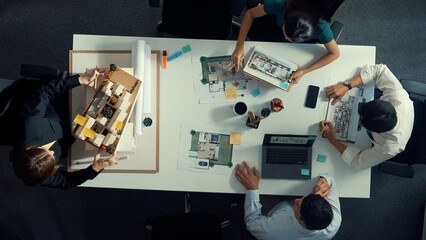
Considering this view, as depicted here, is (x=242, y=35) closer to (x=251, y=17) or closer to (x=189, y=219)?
(x=251, y=17)

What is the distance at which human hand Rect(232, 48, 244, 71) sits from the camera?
2.10 metres

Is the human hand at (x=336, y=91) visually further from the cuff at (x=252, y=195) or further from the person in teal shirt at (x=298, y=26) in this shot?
the cuff at (x=252, y=195)

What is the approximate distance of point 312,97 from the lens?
2146 mm

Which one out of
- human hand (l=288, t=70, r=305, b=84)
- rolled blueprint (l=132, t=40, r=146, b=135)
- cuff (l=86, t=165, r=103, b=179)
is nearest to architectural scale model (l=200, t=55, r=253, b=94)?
human hand (l=288, t=70, r=305, b=84)

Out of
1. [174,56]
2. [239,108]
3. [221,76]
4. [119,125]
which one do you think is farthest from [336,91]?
[119,125]

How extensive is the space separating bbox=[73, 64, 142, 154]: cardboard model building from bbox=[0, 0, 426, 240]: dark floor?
105 centimetres

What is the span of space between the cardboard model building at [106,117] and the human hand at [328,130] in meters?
1.14

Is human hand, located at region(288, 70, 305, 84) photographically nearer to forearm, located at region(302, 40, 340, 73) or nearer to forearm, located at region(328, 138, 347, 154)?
forearm, located at region(302, 40, 340, 73)

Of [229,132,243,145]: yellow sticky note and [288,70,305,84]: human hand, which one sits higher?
[288,70,305,84]: human hand

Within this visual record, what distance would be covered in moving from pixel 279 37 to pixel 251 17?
1.08 feet

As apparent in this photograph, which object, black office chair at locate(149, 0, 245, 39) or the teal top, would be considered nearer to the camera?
the teal top

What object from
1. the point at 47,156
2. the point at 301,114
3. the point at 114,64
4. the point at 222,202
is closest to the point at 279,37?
the point at 301,114

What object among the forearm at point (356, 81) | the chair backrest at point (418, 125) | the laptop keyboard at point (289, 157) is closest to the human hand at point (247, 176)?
the laptop keyboard at point (289, 157)

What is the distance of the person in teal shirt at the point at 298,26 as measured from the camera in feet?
5.98
